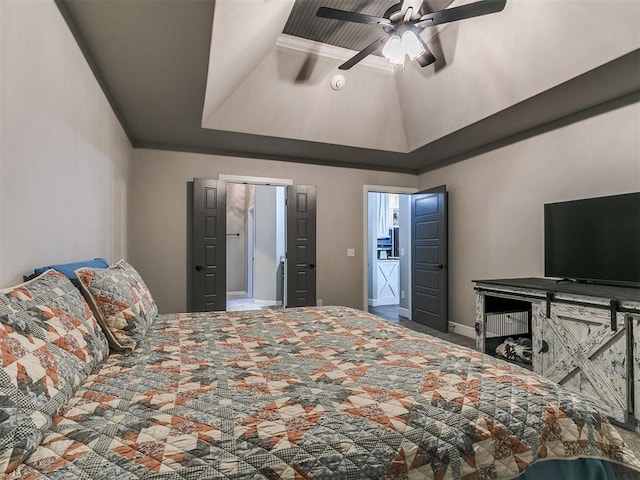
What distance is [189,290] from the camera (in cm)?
443

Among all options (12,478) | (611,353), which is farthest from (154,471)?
(611,353)

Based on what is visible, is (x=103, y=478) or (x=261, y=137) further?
(x=261, y=137)

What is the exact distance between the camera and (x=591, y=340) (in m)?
2.31

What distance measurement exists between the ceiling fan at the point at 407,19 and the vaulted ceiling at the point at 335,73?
528mm

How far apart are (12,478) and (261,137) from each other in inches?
147

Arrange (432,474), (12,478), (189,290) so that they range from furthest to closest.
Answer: (189,290)
(432,474)
(12,478)

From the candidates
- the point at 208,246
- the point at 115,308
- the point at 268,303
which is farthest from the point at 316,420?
the point at 268,303

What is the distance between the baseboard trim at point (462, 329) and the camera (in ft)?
14.4

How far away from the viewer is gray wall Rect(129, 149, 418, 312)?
4246 mm

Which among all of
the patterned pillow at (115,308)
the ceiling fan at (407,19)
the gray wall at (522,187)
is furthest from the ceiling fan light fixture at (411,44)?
the patterned pillow at (115,308)

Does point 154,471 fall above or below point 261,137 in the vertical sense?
below

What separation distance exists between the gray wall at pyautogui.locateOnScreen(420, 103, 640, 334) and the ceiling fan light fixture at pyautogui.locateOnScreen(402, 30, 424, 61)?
1.78 metres

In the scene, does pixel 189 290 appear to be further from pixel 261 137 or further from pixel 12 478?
pixel 12 478

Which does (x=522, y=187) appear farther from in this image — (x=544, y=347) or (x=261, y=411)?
(x=261, y=411)
